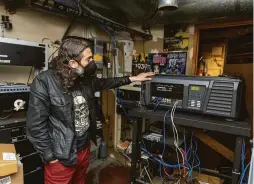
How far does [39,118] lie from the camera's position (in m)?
1.15

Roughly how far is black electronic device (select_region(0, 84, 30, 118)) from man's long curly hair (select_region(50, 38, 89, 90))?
1.55 feet

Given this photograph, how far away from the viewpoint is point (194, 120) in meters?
1.27

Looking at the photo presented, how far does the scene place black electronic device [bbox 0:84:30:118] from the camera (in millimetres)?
1405

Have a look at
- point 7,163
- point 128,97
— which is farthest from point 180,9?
point 7,163

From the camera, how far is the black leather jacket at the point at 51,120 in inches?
45.5

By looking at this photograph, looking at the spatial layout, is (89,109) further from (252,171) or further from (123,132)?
(123,132)

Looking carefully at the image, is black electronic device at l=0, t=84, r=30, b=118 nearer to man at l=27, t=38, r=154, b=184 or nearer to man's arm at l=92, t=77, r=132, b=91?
man at l=27, t=38, r=154, b=184

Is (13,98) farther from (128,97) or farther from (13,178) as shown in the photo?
(128,97)

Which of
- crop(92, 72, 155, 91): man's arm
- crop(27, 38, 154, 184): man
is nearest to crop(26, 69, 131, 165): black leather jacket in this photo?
crop(27, 38, 154, 184): man

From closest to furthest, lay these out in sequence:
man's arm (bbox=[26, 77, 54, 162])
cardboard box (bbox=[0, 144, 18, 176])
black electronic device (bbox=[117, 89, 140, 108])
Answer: cardboard box (bbox=[0, 144, 18, 176]) < man's arm (bbox=[26, 77, 54, 162]) < black electronic device (bbox=[117, 89, 140, 108])

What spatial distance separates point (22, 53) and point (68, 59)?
2.05ft

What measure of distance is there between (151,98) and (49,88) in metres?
0.74

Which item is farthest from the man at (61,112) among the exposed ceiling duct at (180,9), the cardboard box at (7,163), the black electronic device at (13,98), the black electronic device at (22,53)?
the exposed ceiling duct at (180,9)

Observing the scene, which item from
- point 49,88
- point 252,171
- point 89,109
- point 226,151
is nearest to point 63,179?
point 89,109
